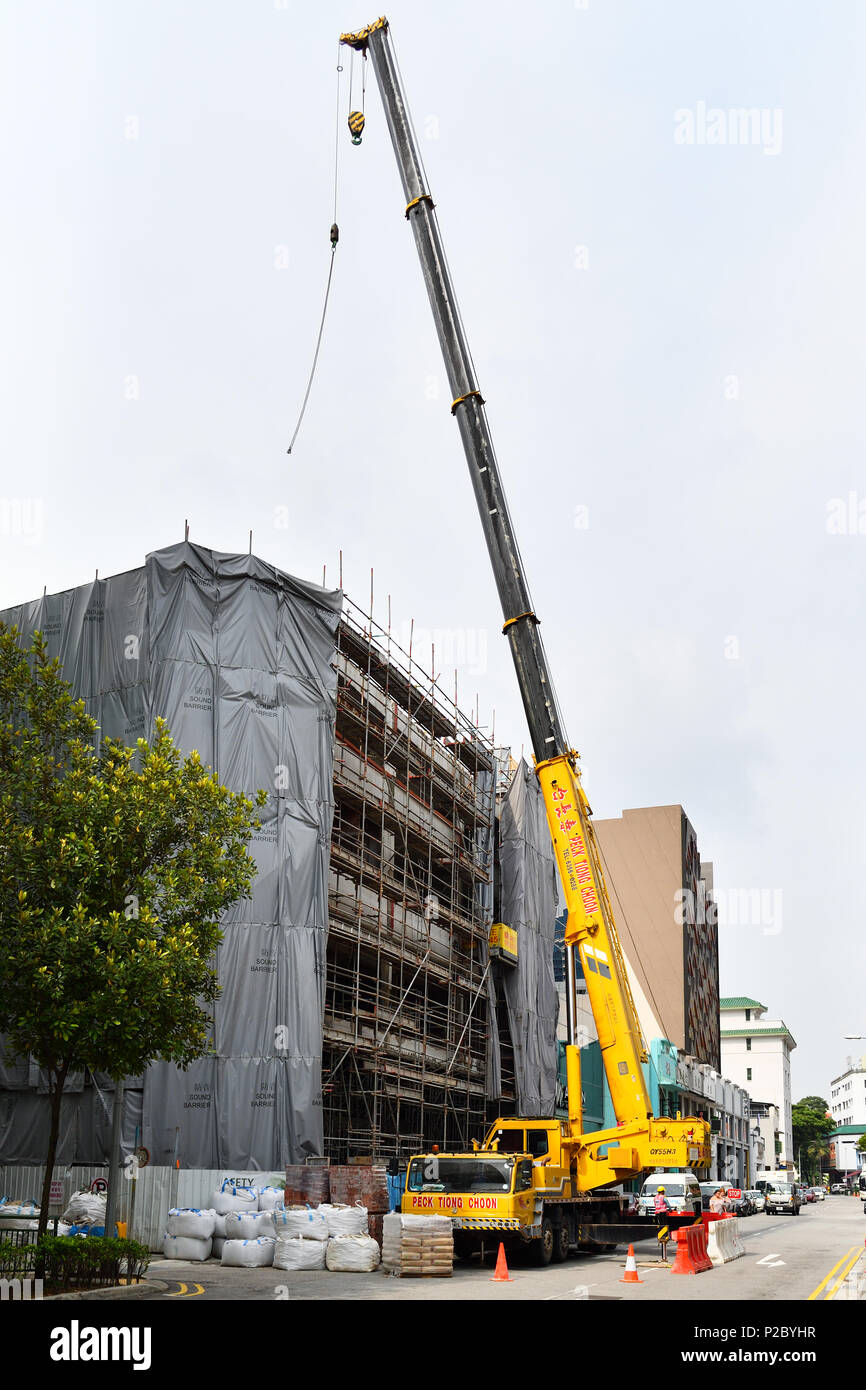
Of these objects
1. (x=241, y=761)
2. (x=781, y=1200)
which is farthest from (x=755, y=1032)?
(x=241, y=761)

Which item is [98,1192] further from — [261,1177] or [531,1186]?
[531,1186]

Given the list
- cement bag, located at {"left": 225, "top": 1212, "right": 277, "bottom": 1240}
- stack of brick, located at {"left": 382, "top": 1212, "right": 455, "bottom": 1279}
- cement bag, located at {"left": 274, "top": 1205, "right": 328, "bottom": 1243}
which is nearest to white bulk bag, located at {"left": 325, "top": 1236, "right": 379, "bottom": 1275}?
cement bag, located at {"left": 274, "top": 1205, "right": 328, "bottom": 1243}

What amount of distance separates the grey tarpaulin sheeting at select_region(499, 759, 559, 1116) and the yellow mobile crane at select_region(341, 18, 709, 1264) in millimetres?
16395

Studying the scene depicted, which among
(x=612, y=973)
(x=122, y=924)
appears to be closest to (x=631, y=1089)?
(x=612, y=973)

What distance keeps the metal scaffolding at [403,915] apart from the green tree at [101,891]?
13423mm

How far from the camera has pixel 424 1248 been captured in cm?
1841

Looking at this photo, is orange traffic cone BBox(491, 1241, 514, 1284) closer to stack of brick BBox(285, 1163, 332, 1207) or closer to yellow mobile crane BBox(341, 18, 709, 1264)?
yellow mobile crane BBox(341, 18, 709, 1264)

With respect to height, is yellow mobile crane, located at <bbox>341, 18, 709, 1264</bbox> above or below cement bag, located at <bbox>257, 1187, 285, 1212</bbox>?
above

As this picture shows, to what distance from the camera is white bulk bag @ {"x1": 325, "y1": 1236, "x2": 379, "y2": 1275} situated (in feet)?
64.2

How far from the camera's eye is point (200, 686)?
27.7 meters

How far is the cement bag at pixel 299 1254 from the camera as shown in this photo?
19.9 meters

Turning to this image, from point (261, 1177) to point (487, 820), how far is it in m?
21.0

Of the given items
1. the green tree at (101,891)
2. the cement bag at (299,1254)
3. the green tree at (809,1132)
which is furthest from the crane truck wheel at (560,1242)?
the green tree at (809,1132)
